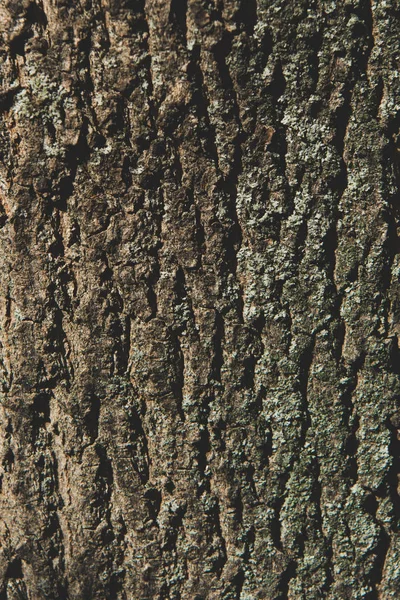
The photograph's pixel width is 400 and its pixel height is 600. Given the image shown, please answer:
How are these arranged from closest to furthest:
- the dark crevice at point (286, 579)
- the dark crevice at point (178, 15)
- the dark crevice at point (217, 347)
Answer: the dark crevice at point (178, 15), the dark crevice at point (217, 347), the dark crevice at point (286, 579)

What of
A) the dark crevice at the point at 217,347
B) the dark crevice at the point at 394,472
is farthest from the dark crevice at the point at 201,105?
the dark crevice at the point at 394,472

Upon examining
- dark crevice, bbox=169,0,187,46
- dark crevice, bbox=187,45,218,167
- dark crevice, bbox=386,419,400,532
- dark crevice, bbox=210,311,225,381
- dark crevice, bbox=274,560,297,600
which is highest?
dark crevice, bbox=169,0,187,46

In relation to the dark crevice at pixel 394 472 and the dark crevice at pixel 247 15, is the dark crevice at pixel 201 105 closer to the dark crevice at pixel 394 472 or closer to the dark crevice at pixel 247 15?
the dark crevice at pixel 247 15

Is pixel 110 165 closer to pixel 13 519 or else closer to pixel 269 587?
pixel 13 519

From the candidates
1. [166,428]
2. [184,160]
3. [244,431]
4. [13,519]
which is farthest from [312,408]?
[13,519]

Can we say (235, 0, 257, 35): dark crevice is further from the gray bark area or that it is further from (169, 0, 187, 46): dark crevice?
(169, 0, 187, 46): dark crevice

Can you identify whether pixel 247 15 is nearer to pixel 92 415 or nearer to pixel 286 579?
pixel 92 415

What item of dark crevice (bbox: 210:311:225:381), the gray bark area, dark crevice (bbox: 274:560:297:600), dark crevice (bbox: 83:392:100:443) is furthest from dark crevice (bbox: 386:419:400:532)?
dark crevice (bbox: 83:392:100:443)

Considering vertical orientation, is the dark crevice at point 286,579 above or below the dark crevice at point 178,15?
below

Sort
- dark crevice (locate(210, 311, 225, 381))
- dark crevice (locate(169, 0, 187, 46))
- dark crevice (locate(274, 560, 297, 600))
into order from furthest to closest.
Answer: dark crevice (locate(274, 560, 297, 600))
dark crevice (locate(210, 311, 225, 381))
dark crevice (locate(169, 0, 187, 46))
